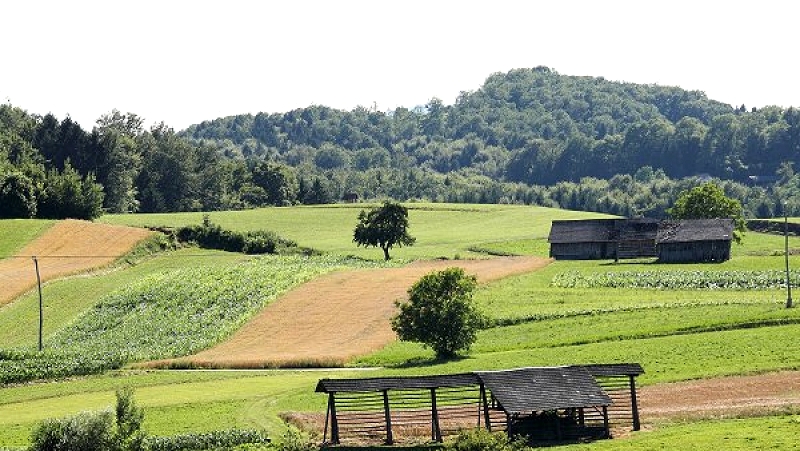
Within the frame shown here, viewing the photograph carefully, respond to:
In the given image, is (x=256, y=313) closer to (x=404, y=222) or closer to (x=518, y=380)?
(x=404, y=222)

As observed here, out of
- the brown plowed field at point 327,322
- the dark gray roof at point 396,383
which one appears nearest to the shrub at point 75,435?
the dark gray roof at point 396,383

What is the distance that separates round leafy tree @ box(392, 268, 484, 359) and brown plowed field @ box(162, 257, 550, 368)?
16.7 feet

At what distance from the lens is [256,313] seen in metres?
102

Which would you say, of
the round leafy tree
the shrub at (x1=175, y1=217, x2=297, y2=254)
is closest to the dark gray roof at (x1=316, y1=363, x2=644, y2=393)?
the round leafy tree

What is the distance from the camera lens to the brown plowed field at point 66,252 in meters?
117

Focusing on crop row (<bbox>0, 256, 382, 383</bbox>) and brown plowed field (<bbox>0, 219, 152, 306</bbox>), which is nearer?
crop row (<bbox>0, 256, 382, 383</bbox>)

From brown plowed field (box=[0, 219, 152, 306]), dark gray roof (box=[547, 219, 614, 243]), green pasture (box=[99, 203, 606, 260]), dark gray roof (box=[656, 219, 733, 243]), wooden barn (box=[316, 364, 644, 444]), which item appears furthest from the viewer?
green pasture (box=[99, 203, 606, 260])

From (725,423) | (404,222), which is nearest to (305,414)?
(725,423)

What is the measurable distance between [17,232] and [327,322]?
2218 inches

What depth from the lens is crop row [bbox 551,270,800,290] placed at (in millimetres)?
102875

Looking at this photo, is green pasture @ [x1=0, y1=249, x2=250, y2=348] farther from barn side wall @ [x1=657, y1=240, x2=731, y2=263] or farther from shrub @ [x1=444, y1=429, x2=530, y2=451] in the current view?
shrub @ [x1=444, y1=429, x2=530, y2=451]

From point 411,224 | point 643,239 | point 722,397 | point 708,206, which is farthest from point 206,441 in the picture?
point 411,224

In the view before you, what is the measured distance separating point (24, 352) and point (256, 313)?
20444 mm

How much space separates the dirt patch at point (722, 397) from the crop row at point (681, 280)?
4131 centimetres
